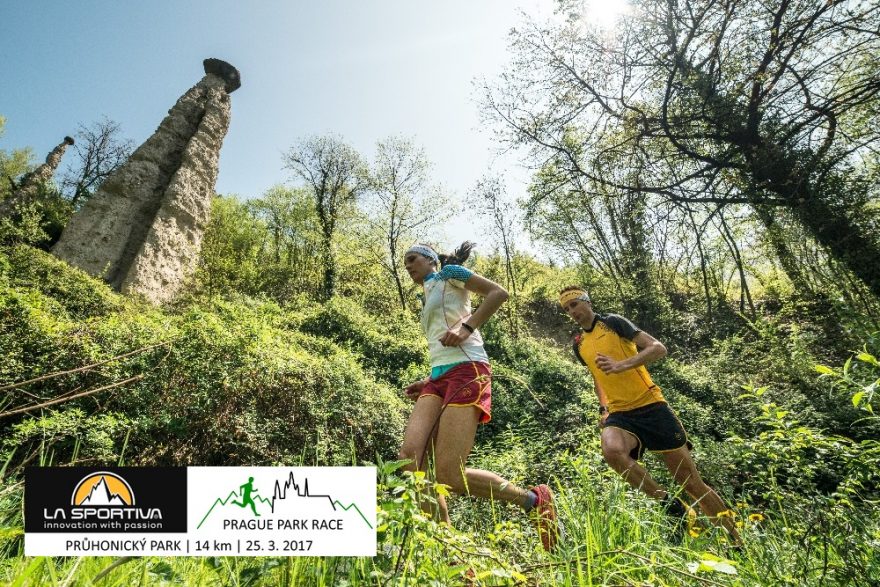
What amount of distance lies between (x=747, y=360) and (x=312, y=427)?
37.2ft

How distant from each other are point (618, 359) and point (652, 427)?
68 cm

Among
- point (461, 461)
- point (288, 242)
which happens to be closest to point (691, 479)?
point (461, 461)

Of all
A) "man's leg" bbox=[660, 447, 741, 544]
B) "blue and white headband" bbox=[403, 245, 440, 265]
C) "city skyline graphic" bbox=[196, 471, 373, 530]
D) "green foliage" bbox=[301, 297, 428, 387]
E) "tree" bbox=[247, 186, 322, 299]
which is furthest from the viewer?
"tree" bbox=[247, 186, 322, 299]

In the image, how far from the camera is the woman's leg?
2469mm

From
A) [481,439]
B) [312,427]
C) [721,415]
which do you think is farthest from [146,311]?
[721,415]

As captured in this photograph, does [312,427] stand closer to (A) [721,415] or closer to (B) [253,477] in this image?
(B) [253,477]

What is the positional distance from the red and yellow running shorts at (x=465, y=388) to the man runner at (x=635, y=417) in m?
1.32

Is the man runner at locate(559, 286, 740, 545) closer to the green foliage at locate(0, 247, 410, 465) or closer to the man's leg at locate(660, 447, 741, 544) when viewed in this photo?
the man's leg at locate(660, 447, 741, 544)

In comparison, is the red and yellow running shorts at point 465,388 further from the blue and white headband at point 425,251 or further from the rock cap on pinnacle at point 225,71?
the rock cap on pinnacle at point 225,71

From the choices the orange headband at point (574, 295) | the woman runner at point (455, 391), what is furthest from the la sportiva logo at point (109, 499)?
the orange headband at point (574, 295)

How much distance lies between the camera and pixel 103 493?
5.02ft

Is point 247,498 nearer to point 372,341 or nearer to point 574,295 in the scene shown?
point 574,295

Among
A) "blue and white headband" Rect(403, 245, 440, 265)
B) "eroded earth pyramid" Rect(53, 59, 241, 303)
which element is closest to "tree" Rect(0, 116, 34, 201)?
"eroded earth pyramid" Rect(53, 59, 241, 303)

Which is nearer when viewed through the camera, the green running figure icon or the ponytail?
the green running figure icon
